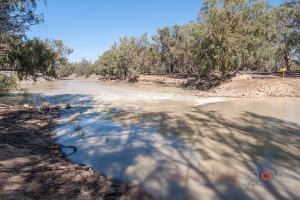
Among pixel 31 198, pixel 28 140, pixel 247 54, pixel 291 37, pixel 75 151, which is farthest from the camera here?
pixel 291 37

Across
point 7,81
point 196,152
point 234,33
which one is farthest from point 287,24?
point 196,152

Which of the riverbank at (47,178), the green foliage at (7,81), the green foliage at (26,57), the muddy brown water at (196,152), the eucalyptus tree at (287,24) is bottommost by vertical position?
the muddy brown water at (196,152)

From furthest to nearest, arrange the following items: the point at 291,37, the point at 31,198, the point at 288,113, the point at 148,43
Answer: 1. the point at 148,43
2. the point at 291,37
3. the point at 288,113
4. the point at 31,198

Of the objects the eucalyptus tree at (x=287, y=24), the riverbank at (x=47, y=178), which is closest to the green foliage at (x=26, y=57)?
the riverbank at (x=47, y=178)

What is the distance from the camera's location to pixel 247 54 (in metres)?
31.9

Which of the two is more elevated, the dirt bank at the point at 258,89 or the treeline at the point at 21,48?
the treeline at the point at 21,48

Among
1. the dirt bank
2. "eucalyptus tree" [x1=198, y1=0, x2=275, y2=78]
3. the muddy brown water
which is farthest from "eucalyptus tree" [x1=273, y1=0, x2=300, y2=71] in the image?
the muddy brown water

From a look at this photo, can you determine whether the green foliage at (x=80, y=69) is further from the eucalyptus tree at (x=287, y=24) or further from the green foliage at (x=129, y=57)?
the eucalyptus tree at (x=287, y=24)

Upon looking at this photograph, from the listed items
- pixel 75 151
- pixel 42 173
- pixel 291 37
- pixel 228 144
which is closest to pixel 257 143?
pixel 228 144

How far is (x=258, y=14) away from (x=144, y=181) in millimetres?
30516

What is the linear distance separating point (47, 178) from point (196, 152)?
4295mm

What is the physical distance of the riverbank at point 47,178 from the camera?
18.0 ft

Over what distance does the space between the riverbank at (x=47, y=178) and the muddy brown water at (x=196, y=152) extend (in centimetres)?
50

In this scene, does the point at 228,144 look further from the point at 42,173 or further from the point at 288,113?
the point at 288,113
